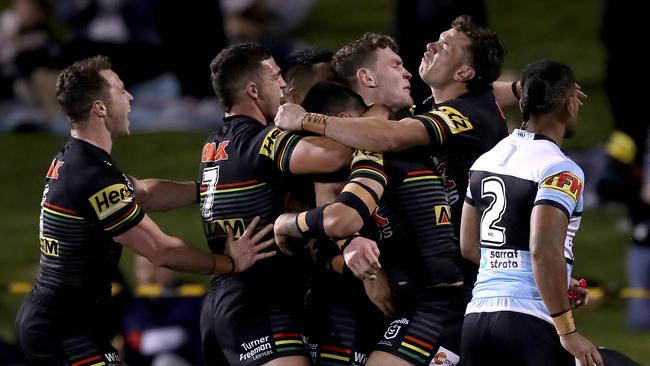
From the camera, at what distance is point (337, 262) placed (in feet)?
26.7

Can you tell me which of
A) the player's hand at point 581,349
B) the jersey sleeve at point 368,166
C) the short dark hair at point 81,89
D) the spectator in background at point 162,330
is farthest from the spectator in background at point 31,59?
the player's hand at point 581,349

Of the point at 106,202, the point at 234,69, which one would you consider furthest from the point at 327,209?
the point at 106,202

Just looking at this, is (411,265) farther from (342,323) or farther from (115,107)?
(115,107)

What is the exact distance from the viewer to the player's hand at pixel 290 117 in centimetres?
793

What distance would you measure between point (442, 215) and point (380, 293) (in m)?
0.57

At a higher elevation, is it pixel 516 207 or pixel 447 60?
pixel 447 60

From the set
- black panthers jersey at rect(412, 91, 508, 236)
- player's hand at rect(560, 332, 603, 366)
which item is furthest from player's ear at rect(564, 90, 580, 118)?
player's hand at rect(560, 332, 603, 366)

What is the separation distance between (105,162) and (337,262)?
143cm

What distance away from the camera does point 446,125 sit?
805cm

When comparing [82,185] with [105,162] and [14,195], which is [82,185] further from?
[14,195]

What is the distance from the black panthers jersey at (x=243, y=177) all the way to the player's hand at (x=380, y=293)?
1.99 feet

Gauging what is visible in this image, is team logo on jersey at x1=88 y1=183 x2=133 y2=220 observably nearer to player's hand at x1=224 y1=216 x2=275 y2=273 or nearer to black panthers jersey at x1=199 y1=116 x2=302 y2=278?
black panthers jersey at x1=199 y1=116 x2=302 y2=278

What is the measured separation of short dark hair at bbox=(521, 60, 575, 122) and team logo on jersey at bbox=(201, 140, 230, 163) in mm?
1773

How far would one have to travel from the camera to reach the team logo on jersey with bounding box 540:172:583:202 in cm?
717
